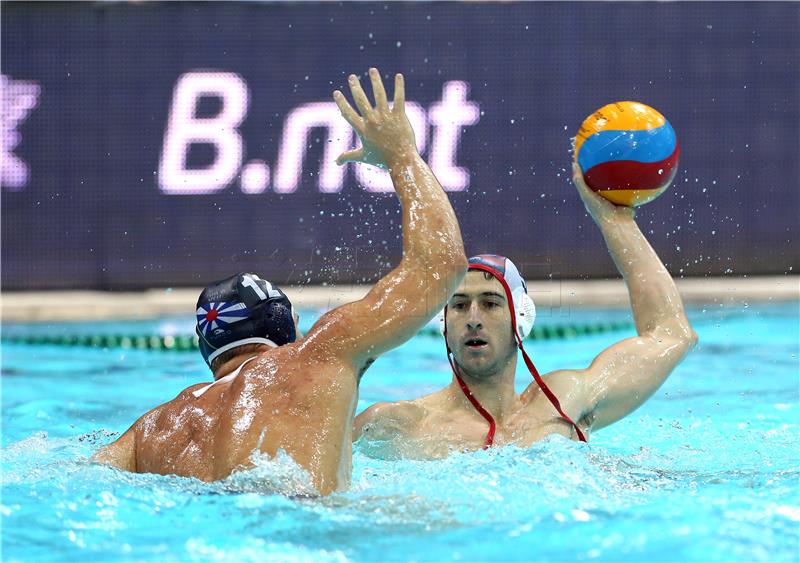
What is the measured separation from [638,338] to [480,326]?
1.72 feet

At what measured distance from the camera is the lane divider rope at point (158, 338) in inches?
264

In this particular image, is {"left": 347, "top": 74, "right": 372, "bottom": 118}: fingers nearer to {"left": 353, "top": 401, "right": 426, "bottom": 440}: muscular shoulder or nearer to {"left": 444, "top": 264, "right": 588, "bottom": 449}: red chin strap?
{"left": 444, "top": 264, "right": 588, "bottom": 449}: red chin strap

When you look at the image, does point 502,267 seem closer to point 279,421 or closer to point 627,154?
point 627,154

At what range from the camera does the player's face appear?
3.29 m

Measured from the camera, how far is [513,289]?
3.35m

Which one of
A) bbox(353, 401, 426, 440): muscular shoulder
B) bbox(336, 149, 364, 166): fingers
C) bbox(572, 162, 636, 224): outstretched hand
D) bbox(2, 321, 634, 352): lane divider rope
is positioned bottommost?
bbox(2, 321, 634, 352): lane divider rope

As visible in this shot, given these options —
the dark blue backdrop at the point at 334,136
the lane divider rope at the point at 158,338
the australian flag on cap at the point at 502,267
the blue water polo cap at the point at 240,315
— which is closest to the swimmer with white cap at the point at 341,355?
the blue water polo cap at the point at 240,315

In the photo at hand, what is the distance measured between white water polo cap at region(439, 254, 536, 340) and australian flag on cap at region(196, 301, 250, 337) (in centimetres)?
92

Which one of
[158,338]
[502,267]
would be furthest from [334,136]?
[502,267]

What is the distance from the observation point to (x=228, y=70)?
8.06 m

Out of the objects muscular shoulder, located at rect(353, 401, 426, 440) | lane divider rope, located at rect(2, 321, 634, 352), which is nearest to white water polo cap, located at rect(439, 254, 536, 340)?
muscular shoulder, located at rect(353, 401, 426, 440)

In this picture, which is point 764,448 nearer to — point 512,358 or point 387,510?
point 512,358

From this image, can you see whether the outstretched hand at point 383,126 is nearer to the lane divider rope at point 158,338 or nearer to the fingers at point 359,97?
the fingers at point 359,97

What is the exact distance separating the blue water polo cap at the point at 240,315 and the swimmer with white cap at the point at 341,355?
0.45 feet
